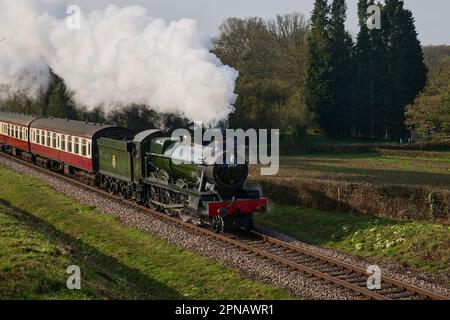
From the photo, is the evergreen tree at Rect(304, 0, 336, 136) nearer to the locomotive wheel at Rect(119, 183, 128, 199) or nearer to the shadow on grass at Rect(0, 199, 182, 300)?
the locomotive wheel at Rect(119, 183, 128, 199)

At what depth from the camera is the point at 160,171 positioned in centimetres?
1986

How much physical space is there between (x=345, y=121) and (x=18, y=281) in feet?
177

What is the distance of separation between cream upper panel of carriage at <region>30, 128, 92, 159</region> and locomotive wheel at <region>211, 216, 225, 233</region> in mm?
10067

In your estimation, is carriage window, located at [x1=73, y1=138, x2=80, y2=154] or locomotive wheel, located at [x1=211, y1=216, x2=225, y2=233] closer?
locomotive wheel, located at [x1=211, y1=216, x2=225, y2=233]

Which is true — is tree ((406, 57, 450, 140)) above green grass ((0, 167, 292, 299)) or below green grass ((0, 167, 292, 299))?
above

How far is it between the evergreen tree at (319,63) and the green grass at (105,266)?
139 feet

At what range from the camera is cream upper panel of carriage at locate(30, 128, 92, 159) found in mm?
25880

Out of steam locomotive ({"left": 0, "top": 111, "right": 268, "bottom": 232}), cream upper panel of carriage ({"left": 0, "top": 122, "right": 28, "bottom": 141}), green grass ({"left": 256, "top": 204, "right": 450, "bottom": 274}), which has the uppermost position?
cream upper panel of carriage ({"left": 0, "top": 122, "right": 28, "bottom": 141})

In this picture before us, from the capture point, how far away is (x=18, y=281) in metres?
10.6

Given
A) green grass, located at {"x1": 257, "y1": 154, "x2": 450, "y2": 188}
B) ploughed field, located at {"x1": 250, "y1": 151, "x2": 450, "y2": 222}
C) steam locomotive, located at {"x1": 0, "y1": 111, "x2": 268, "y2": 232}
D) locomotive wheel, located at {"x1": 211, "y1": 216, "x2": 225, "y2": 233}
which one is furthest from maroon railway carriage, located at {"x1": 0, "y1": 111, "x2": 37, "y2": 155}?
locomotive wheel, located at {"x1": 211, "y1": 216, "x2": 225, "y2": 233}

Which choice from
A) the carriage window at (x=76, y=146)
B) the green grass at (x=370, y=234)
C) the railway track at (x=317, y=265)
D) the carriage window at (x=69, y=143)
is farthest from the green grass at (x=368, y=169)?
the carriage window at (x=69, y=143)
